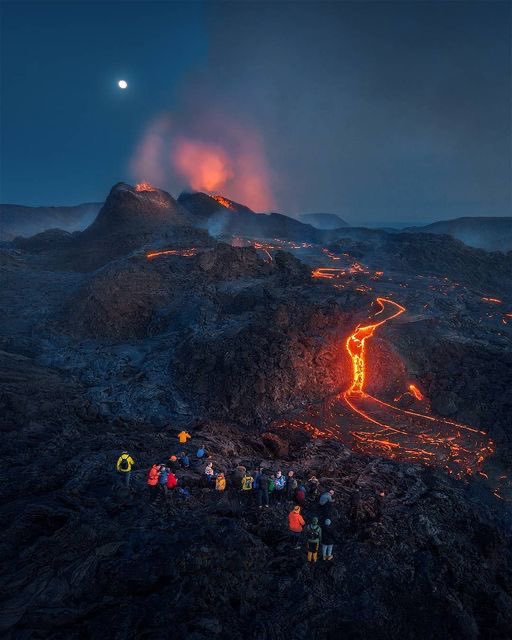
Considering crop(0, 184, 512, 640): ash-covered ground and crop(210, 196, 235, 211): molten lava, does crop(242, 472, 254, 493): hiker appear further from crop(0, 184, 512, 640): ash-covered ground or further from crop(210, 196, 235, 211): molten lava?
crop(210, 196, 235, 211): molten lava

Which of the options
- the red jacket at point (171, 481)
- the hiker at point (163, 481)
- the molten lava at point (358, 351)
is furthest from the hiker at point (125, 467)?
the molten lava at point (358, 351)

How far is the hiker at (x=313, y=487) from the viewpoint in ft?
47.3

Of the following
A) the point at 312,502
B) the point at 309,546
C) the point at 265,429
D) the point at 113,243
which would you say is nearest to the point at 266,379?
the point at 265,429

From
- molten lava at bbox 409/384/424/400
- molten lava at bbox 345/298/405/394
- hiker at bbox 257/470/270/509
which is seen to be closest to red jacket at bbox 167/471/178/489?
hiker at bbox 257/470/270/509

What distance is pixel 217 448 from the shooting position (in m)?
17.9

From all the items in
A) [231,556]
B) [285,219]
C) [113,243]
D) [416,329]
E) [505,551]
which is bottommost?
[505,551]

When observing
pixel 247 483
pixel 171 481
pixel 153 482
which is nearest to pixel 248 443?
pixel 247 483

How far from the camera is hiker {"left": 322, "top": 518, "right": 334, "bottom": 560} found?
11.6 metres

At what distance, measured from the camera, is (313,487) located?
578 inches

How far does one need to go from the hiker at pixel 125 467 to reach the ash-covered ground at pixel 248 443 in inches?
14.7

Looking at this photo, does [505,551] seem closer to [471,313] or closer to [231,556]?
[231,556]

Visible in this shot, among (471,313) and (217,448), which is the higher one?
(471,313)

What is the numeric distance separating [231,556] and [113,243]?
5309cm

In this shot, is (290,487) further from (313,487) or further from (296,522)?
(296,522)
